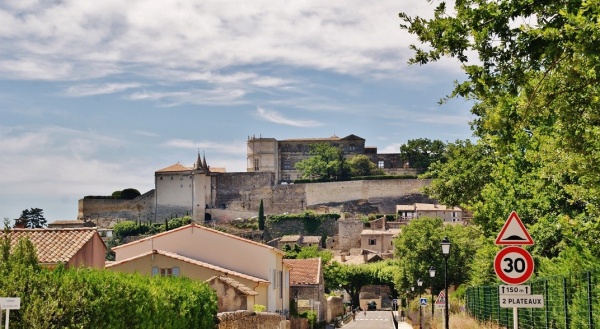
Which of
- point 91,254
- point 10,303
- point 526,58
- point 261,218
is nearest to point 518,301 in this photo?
point 526,58

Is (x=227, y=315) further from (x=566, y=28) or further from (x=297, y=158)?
(x=297, y=158)

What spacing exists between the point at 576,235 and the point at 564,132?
6.03 metres

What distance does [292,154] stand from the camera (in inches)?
5989

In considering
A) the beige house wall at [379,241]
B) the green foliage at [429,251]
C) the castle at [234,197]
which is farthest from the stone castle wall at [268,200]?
the green foliage at [429,251]

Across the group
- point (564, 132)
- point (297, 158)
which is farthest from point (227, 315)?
point (297, 158)

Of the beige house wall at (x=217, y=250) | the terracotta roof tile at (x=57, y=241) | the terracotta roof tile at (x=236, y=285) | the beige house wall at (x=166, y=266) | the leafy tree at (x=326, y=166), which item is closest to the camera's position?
the terracotta roof tile at (x=57, y=241)

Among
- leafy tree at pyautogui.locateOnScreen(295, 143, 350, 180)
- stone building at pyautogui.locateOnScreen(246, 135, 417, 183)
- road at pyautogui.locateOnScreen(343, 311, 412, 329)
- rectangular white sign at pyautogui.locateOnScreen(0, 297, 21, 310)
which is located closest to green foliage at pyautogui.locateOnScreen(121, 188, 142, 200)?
stone building at pyautogui.locateOnScreen(246, 135, 417, 183)

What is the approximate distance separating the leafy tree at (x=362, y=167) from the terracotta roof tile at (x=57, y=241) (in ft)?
386

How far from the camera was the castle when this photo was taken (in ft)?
443

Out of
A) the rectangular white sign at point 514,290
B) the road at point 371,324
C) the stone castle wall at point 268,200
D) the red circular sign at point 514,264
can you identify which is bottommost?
the road at point 371,324

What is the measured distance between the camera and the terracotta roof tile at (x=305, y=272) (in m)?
47.9

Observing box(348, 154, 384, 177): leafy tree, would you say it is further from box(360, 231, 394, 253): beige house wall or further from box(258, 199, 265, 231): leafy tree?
box(360, 231, 394, 253): beige house wall

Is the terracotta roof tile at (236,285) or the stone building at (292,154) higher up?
the stone building at (292,154)

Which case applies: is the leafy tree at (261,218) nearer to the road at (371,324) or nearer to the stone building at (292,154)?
the stone building at (292,154)
